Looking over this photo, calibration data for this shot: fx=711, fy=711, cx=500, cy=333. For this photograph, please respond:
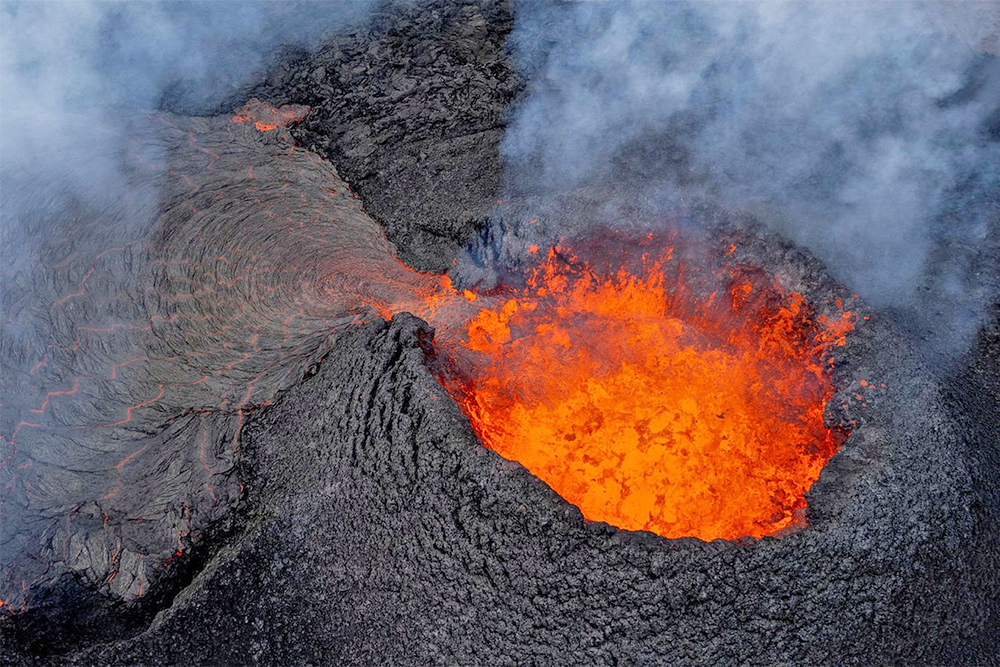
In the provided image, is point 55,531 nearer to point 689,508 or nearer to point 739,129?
point 689,508

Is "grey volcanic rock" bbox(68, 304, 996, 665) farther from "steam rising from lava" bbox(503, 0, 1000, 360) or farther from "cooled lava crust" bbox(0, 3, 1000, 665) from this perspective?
"steam rising from lava" bbox(503, 0, 1000, 360)

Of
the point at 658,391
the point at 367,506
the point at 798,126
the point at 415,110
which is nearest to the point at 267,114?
the point at 415,110

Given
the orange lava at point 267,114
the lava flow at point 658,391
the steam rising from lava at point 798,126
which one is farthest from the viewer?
the orange lava at point 267,114

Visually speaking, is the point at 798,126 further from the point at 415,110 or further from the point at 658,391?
the point at 415,110

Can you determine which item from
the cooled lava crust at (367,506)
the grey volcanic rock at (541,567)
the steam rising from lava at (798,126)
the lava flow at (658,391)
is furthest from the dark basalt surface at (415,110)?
the grey volcanic rock at (541,567)

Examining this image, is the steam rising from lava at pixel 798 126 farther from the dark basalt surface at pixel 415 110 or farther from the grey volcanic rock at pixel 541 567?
the grey volcanic rock at pixel 541 567

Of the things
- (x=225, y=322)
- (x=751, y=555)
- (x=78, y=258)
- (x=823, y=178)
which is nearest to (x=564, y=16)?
(x=823, y=178)
